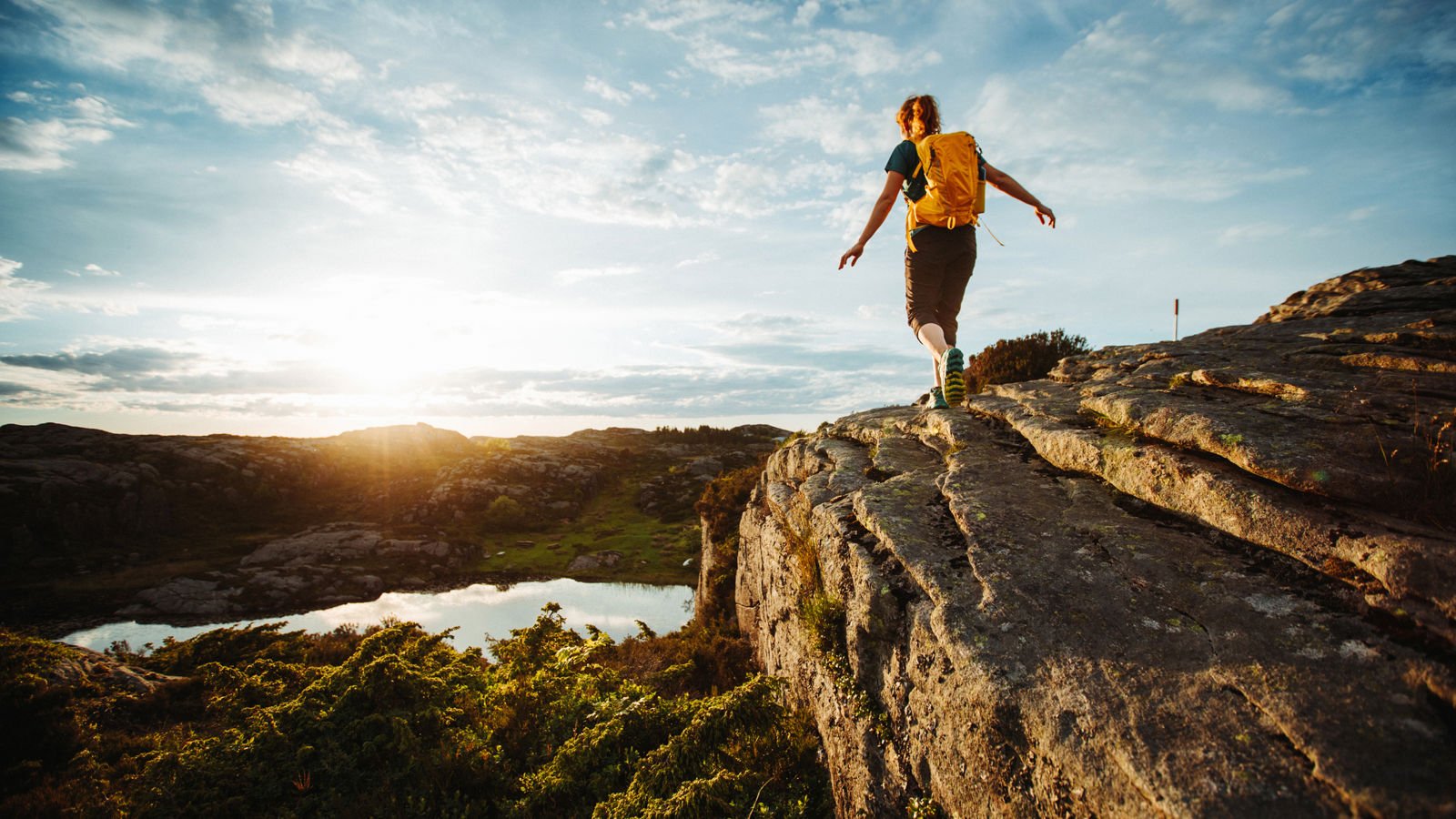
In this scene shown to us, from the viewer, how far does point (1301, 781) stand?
8.62 feet

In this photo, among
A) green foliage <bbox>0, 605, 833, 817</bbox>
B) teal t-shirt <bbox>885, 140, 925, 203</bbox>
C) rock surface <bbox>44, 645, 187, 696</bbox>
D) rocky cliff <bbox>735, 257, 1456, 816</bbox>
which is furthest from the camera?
rock surface <bbox>44, 645, 187, 696</bbox>

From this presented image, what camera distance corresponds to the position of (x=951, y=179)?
7.71 m

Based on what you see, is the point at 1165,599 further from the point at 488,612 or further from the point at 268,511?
the point at 268,511

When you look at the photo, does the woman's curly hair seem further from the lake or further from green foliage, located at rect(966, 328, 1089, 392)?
the lake

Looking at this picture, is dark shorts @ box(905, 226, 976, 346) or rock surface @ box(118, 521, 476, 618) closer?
dark shorts @ box(905, 226, 976, 346)

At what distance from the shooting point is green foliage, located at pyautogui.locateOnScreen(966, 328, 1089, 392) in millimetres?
14250

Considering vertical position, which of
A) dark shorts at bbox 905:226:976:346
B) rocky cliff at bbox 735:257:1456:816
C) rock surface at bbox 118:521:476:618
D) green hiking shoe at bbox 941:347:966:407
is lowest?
rock surface at bbox 118:521:476:618

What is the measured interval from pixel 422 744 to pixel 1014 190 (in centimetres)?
1118

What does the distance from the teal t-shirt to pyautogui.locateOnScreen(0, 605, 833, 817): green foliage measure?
7054 millimetres

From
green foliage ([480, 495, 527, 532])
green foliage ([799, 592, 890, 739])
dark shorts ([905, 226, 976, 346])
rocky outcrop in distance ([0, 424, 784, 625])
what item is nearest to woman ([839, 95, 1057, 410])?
dark shorts ([905, 226, 976, 346])

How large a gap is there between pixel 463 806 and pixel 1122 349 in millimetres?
12853

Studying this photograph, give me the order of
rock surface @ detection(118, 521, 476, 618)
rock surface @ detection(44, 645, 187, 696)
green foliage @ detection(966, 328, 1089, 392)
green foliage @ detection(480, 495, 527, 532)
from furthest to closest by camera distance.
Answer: green foliage @ detection(480, 495, 527, 532) < rock surface @ detection(118, 521, 476, 618) < green foliage @ detection(966, 328, 1089, 392) < rock surface @ detection(44, 645, 187, 696)

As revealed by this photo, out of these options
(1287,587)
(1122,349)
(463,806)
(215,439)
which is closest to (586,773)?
(463,806)

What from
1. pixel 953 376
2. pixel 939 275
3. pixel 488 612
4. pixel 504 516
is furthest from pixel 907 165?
pixel 504 516
